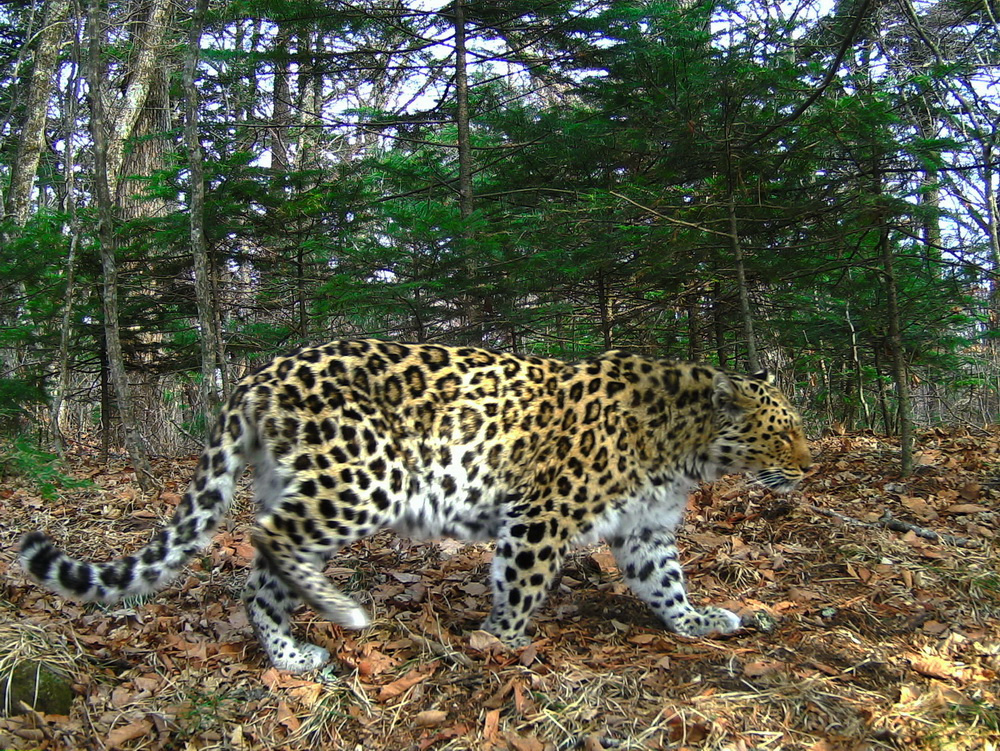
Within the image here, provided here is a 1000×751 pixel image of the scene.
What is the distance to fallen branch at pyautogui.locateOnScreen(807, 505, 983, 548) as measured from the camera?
6144 mm

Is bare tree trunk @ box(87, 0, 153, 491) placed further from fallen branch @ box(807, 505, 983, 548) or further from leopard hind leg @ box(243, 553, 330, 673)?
fallen branch @ box(807, 505, 983, 548)

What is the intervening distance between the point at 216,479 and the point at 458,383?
1.68m

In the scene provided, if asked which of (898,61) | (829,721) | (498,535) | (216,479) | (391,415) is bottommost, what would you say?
(829,721)

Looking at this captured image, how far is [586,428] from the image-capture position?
17.5 feet

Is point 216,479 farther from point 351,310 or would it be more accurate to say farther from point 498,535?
point 351,310

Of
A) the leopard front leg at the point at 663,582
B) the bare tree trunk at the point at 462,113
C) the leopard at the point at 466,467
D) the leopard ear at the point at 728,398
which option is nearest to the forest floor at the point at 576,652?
the leopard front leg at the point at 663,582

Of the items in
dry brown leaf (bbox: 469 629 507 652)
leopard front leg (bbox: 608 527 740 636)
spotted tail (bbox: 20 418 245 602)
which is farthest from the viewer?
leopard front leg (bbox: 608 527 740 636)

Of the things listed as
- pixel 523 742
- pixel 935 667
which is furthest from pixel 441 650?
pixel 935 667

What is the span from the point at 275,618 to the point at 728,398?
3473mm

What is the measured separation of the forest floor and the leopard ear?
1425mm

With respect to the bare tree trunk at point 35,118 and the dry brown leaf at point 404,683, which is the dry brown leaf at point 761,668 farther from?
the bare tree trunk at point 35,118

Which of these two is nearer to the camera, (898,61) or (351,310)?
(898,61)

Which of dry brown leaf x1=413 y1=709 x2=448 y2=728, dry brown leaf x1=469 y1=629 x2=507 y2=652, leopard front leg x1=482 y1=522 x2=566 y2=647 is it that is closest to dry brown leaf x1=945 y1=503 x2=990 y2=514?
leopard front leg x1=482 y1=522 x2=566 y2=647

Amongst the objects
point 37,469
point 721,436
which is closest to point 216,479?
point 37,469
